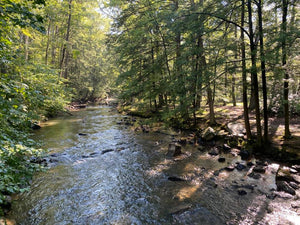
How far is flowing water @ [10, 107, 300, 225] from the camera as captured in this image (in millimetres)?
4746

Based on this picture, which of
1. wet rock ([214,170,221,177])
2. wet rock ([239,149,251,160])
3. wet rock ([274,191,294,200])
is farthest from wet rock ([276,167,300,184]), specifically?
wet rock ([214,170,221,177])

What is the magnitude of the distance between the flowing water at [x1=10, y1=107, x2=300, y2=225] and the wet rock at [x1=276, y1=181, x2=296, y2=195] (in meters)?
0.25

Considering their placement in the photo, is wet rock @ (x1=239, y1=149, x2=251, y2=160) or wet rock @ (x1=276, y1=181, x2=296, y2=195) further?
wet rock @ (x1=239, y1=149, x2=251, y2=160)

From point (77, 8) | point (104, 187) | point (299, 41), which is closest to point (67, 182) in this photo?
point (104, 187)

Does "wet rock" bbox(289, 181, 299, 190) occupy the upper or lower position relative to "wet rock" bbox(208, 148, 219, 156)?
lower

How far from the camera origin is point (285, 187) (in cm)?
570

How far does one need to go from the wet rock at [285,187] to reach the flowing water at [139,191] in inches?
10.0

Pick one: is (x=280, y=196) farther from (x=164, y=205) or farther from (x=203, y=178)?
(x=164, y=205)

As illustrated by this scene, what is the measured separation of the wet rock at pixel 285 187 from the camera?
5529 millimetres

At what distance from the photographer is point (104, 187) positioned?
6301 mm

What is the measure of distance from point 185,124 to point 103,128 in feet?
22.2

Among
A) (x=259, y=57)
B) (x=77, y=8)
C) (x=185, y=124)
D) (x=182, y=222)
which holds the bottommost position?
(x=182, y=222)

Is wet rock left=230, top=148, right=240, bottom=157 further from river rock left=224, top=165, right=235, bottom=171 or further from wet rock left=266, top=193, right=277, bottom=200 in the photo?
wet rock left=266, top=193, right=277, bottom=200

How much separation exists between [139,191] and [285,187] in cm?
463
